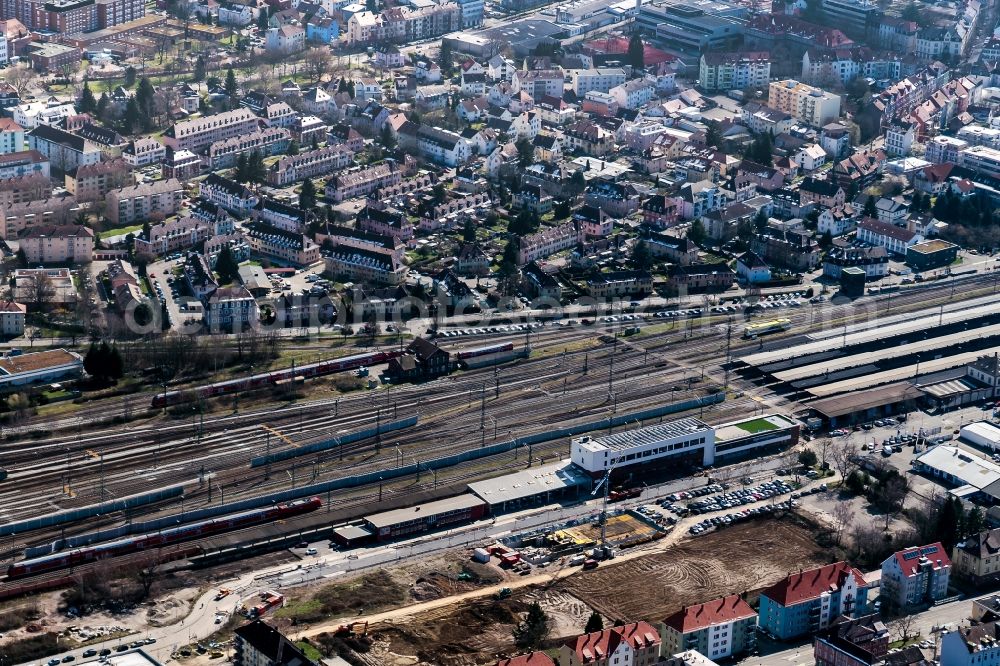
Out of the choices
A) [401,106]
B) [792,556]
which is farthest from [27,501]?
[401,106]

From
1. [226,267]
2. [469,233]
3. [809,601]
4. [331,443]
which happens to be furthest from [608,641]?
[469,233]

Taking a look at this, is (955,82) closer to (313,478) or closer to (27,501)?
(313,478)

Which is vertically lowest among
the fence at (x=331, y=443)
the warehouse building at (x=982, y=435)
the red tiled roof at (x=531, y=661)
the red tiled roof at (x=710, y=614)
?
the fence at (x=331, y=443)

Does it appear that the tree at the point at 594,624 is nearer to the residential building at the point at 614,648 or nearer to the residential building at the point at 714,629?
the residential building at the point at 614,648

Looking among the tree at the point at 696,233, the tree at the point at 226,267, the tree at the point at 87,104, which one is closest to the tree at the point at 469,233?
the tree at the point at 696,233

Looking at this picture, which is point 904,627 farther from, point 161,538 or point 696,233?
point 696,233
